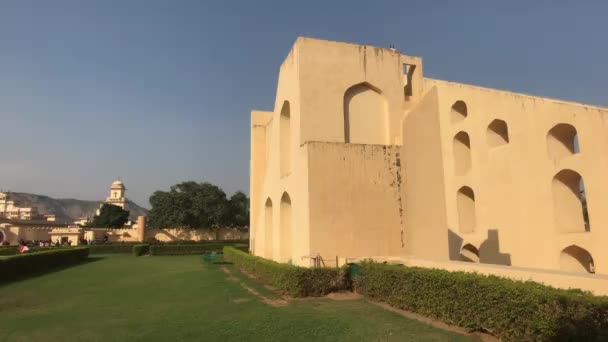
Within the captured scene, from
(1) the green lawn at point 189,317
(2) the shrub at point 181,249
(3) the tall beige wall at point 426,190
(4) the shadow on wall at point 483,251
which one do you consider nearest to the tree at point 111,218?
(2) the shrub at point 181,249

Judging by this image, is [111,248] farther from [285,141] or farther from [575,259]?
[575,259]

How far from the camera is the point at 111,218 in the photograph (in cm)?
6397

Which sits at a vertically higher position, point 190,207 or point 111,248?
point 190,207

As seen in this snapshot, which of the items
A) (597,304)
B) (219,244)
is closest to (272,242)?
(597,304)

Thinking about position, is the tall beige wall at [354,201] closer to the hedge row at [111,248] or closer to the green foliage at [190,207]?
the hedge row at [111,248]

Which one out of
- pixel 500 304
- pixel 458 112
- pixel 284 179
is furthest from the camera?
pixel 458 112

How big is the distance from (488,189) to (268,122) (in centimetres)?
1121

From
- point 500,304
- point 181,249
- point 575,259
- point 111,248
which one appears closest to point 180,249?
point 181,249

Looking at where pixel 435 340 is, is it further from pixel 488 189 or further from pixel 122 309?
pixel 488 189

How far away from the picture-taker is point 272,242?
1736cm

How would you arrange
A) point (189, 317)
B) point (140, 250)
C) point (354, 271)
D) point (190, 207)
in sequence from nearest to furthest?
point (189, 317)
point (354, 271)
point (140, 250)
point (190, 207)

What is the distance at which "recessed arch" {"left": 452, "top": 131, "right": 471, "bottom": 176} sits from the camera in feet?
65.7

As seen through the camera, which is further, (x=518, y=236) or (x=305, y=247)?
(x=518, y=236)

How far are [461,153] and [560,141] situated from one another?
5304 mm
